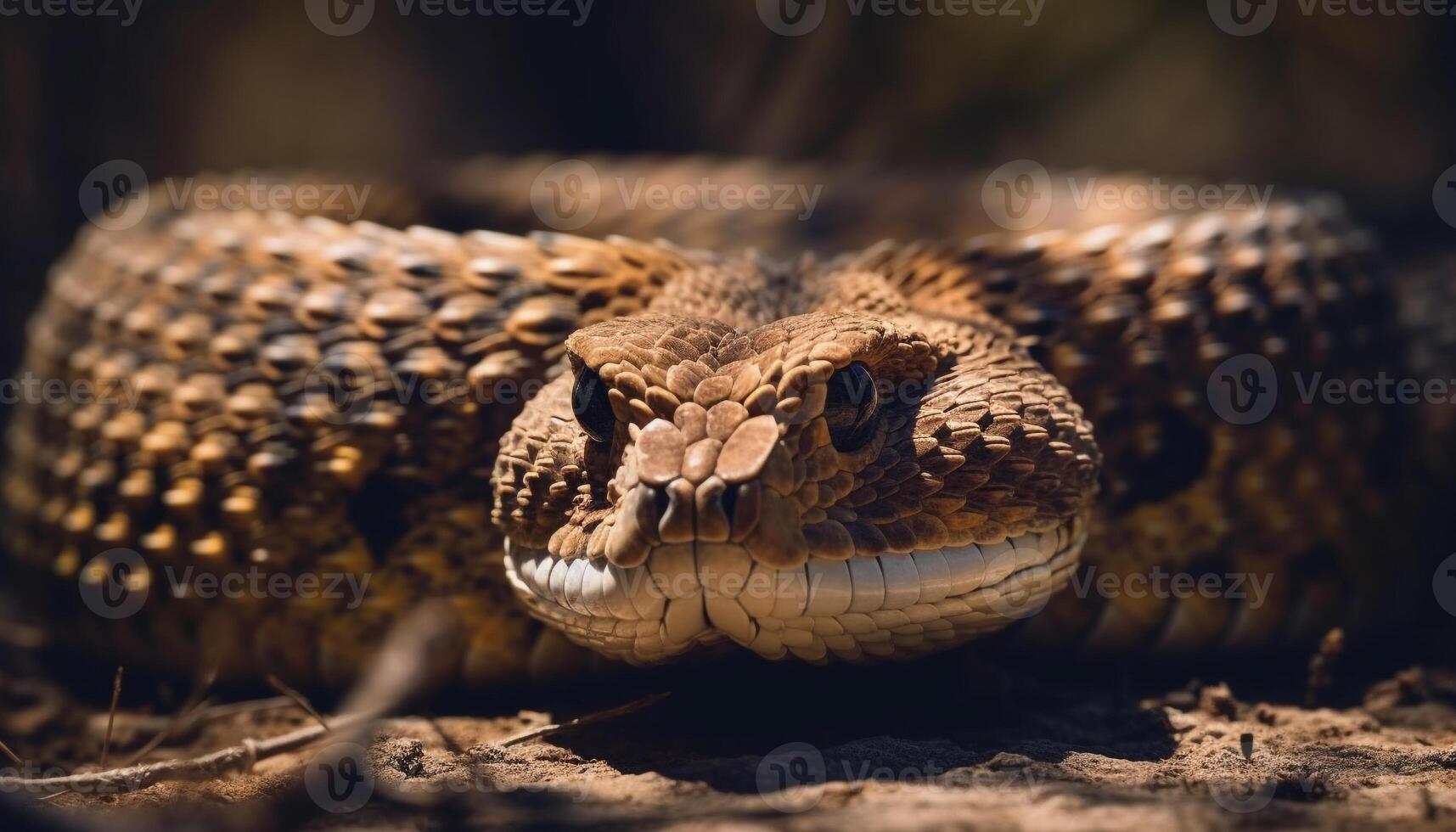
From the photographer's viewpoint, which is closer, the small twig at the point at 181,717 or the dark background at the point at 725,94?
the small twig at the point at 181,717

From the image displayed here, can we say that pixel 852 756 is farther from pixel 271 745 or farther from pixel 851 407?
pixel 271 745

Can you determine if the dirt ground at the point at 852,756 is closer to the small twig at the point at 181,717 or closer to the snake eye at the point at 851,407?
the small twig at the point at 181,717

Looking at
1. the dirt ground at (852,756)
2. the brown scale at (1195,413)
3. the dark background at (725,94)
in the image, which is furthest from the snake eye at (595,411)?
the dark background at (725,94)

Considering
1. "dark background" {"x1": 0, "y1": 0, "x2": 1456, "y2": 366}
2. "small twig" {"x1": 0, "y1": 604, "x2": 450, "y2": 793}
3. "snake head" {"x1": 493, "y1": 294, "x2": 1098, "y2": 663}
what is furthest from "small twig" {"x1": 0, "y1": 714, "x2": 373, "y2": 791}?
"dark background" {"x1": 0, "y1": 0, "x2": 1456, "y2": 366}

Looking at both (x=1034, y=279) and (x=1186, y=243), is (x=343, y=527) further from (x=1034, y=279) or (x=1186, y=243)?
(x=1186, y=243)

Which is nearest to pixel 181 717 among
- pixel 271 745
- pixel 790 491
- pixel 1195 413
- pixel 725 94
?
pixel 271 745

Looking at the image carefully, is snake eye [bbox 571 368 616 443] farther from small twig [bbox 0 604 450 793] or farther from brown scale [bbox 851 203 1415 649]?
brown scale [bbox 851 203 1415 649]

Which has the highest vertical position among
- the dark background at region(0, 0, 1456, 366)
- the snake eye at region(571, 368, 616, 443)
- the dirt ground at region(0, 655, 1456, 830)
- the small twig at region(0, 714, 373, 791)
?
the dark background at region(0, 0, 1456, 366)
